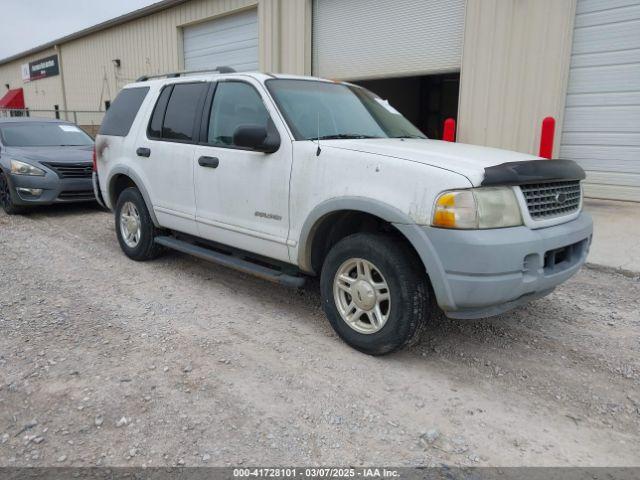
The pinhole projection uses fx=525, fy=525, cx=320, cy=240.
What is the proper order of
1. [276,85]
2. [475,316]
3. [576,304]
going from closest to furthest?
[475,316] < [276,85] < [576,304]

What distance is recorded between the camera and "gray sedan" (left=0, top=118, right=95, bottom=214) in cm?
818

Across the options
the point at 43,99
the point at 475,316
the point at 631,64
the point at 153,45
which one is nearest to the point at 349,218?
the point at 475,316

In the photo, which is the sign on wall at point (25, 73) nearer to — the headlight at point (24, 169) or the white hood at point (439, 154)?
the headlight at point (24, 169)

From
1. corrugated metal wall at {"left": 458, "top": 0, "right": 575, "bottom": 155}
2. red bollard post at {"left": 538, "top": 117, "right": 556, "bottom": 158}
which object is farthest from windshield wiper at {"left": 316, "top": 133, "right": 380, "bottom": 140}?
corrugated metal wall at {"left": 458, "top": 0, "right": 575, "bottom": 155}

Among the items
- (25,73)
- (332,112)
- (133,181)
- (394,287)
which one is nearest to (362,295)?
(394,287)

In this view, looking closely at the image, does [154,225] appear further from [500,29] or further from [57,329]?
[500,29]

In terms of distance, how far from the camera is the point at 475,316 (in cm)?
316

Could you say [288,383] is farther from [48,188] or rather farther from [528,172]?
[48,188]

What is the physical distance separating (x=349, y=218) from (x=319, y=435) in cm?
161

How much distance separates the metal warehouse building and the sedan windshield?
494cm

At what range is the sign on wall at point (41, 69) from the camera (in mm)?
24906

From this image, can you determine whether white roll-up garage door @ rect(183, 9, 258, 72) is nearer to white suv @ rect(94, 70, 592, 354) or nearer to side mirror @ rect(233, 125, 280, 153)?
white suv @ rect(94, 70, 592, 354)

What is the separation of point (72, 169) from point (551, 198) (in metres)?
7.47

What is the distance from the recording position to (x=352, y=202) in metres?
3.42
